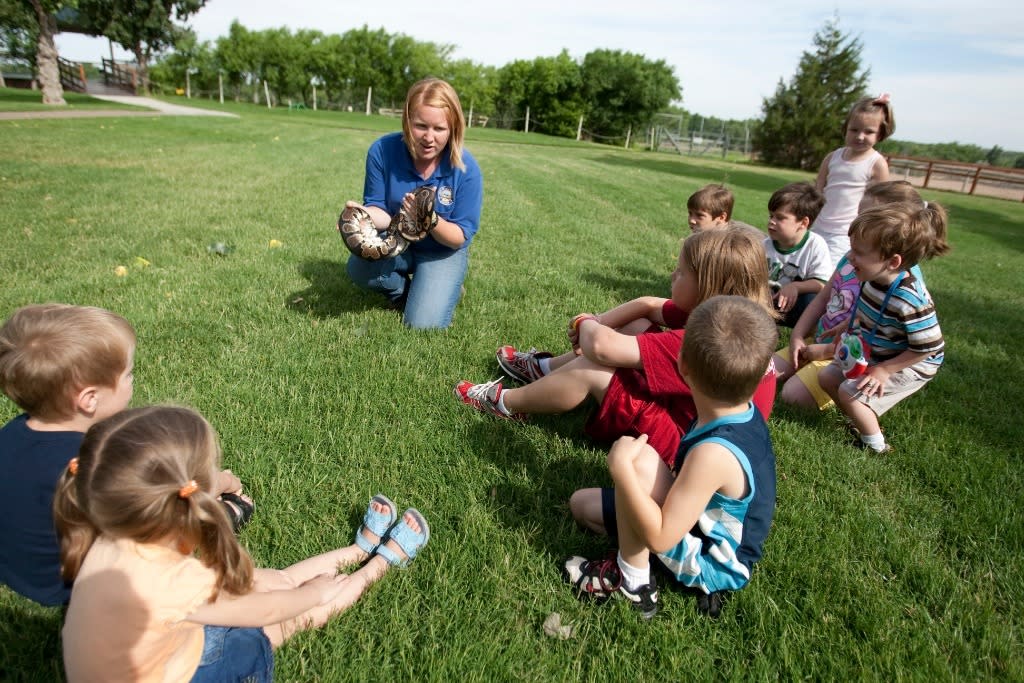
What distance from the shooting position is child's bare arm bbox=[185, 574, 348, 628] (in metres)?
1.39

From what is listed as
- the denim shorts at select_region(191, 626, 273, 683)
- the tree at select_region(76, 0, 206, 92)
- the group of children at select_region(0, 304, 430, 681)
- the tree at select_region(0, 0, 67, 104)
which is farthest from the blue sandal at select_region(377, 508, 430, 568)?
the tree at select_region(76, 0, 206, 92)

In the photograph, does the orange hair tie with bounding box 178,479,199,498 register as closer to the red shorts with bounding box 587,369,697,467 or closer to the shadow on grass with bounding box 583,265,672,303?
the red shorts with bounding box 587,369,697,467

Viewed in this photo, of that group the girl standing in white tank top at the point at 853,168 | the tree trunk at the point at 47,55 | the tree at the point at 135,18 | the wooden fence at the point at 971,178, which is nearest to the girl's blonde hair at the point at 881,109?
the girl standing in white tank top at the point at 853,168

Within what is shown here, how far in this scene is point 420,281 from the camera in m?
4.11

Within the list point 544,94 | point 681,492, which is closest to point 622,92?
point 544,94

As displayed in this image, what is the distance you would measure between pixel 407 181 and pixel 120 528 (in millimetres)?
→ 3253

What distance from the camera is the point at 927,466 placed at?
2973 mm

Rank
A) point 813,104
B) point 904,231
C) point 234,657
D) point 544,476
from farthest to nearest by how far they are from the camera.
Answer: point 813,104 < point 904,231 < point 544,476 < point 234,657

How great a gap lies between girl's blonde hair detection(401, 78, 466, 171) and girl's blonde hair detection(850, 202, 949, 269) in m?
2.51

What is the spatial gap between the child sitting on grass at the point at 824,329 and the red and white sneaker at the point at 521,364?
151 cm

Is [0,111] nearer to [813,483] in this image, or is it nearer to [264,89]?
[813,483]

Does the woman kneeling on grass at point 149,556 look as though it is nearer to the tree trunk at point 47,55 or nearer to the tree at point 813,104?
the tree trunk at point 47,55

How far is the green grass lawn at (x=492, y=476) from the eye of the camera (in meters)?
1.82

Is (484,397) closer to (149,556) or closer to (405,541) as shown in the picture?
(405,541)
